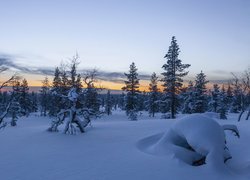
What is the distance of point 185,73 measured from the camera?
4428cm

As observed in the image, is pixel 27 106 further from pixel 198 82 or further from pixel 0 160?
pixel 0 160

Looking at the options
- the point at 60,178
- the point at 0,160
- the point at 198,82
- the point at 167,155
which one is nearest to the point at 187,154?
the point at 167,155

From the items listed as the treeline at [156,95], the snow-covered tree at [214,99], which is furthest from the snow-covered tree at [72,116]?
the snow-covered tree at [214,99]

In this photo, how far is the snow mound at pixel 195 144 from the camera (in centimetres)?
1327

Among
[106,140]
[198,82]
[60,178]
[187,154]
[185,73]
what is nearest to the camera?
[60,178]

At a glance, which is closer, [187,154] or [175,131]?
[187,154]

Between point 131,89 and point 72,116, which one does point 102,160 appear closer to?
point 72,116

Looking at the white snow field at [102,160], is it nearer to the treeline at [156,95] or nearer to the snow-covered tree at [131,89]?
the treeline at [156,95]

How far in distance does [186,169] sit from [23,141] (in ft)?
30.9

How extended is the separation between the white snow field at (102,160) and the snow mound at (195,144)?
0.64 ft

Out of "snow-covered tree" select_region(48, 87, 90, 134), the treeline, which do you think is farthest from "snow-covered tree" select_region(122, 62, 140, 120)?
"snow-covered tree" select_region(48, 87, 90, 134)

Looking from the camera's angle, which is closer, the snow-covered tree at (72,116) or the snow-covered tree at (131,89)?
the snow-covered tree at (72,116)

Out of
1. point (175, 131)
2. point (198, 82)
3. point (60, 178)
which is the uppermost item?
point (198, 82)

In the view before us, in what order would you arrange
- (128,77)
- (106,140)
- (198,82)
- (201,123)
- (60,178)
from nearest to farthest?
(60,178) → (201,123) → (106,140) → (198,82) → (128,77)
